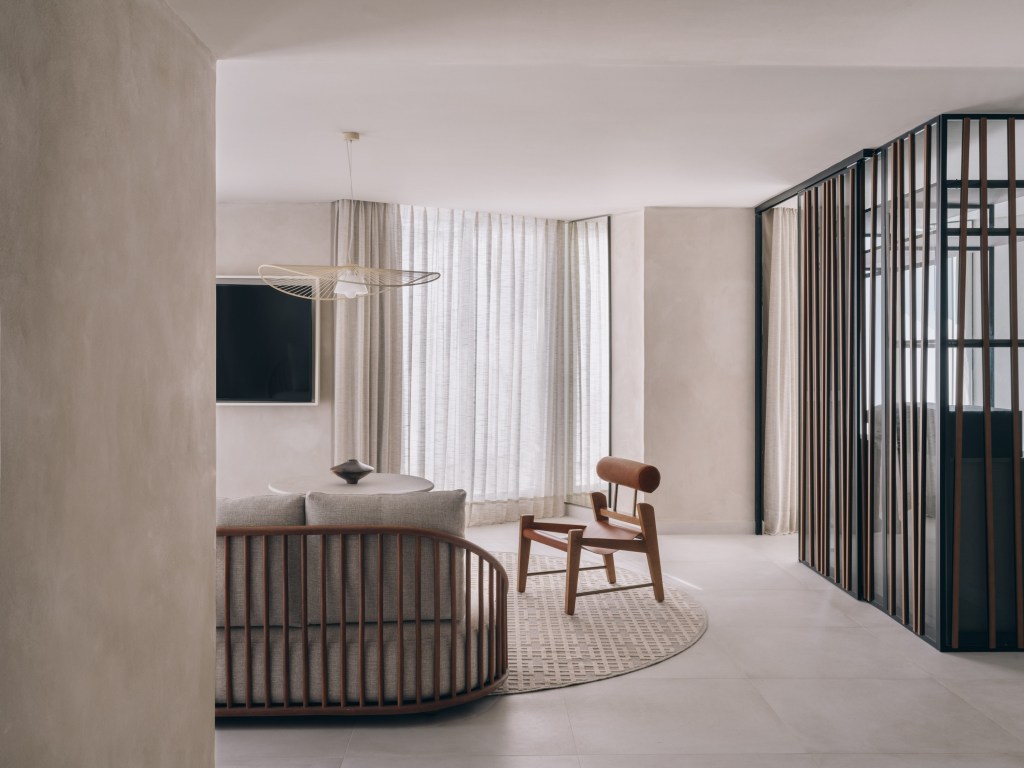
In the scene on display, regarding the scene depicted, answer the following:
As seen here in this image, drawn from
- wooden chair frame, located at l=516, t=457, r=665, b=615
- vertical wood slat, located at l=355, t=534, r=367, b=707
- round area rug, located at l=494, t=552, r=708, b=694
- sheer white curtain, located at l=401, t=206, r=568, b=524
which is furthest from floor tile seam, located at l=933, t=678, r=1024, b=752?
sheer white curtain, located at l=401, t=206, r=568, b=524

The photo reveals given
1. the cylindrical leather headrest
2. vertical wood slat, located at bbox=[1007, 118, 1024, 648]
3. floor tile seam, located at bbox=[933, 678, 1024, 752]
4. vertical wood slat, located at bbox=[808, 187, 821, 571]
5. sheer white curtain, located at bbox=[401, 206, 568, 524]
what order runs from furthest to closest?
sheer white curtain, located at bbox=[401, 206, 568, 524]
vertical wood slat, located at bbox=[808, 187, 821, 571]
the cylindrical leather headrest
vertical wood slat, located at bbox=[1007, 118, 1024, 648]
floor tile seam, located at bbox=[933, 678, 1024, 752]

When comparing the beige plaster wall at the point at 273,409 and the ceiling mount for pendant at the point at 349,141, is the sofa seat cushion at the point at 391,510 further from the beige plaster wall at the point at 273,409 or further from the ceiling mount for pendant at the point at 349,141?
the beige plaster wall at the point at 273,409

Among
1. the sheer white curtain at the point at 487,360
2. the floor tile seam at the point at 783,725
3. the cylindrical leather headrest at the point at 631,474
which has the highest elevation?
the sheer white curtain at the point at 487,360

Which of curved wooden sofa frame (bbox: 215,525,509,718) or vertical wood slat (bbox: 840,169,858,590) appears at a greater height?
vertical wood slat (bbox: 840,169,858,590)

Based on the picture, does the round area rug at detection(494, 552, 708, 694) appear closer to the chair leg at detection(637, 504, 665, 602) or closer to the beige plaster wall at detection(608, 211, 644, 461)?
the chair leg at detection(637, 504, 665, 602)

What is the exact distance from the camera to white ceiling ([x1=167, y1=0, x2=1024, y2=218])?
2.42 metres

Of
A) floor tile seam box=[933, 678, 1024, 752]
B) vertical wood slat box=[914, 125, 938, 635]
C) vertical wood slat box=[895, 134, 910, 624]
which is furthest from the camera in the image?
vertical wood slat box=[895, 134, 910, 624]

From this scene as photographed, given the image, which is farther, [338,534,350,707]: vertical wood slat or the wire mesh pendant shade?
the wire mesh pendant shade

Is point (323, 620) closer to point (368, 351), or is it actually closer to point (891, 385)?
point (891, 385)

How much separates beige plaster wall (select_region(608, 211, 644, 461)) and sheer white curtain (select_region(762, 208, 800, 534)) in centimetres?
97

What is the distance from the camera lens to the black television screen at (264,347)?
6.18m

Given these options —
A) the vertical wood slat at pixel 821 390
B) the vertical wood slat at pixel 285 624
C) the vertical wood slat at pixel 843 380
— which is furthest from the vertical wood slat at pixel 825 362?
the vertical wood slat at pixel 285 624

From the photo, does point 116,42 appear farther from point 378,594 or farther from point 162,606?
point 378,594

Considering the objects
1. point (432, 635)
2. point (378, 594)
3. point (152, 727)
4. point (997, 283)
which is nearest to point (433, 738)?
point (432, 635)
